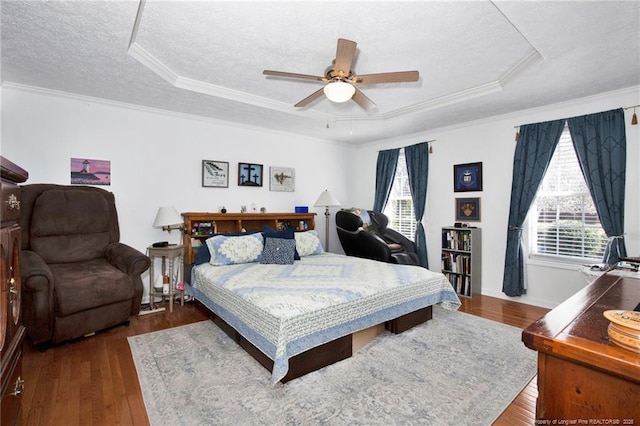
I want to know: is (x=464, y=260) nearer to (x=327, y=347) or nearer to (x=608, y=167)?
(x=608, y=167)

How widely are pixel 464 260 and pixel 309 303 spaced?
3.00 metres

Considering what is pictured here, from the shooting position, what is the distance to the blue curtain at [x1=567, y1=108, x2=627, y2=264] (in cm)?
323

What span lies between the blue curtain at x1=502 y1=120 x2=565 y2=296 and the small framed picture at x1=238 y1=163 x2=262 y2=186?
3605 millimetres

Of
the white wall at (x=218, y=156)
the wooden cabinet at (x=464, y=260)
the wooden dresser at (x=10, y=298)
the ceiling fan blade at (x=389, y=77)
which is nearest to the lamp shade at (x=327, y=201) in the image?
the white wall at (x=218, y=156)

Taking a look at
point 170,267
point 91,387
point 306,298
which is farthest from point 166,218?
point 306,298

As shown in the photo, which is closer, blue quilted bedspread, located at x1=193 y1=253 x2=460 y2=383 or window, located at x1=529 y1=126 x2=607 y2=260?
blue quilted bedspread, located at x1=193 y1=253 x2=460 y2=383

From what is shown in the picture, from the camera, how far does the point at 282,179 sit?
514 centimetres

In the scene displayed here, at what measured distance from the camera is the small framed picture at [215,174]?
4344 millimetres

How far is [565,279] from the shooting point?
3.66m

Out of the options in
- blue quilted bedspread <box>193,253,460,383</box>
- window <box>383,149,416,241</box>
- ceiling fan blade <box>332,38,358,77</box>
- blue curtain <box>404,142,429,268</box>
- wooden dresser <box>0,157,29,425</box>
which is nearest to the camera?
wooden dresser <box>0,157,29,425</box>

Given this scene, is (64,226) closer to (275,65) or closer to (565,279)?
(275,65)

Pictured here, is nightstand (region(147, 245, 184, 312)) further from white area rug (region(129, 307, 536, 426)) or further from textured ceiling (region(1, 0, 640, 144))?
textured ceiling (region(1, 0, 640, 144))

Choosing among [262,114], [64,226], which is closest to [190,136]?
[262,114]

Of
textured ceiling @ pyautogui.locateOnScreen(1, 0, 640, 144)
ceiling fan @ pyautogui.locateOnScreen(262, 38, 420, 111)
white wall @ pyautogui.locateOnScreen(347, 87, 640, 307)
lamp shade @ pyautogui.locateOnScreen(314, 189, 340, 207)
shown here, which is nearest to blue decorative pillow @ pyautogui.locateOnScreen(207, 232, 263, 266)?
lamp shade @ pyautogui.locateOnScreen(314, 189, 340, 207)
